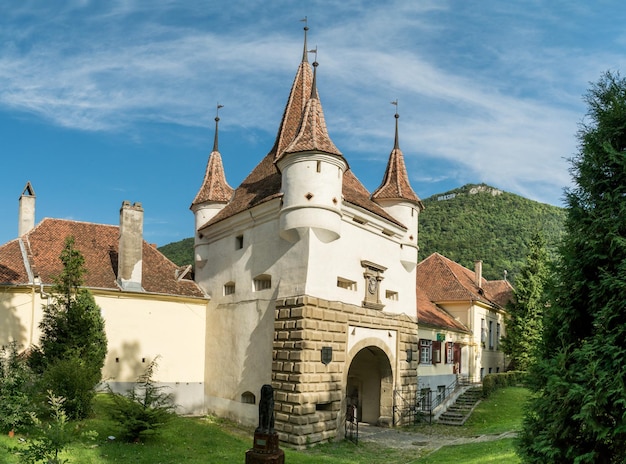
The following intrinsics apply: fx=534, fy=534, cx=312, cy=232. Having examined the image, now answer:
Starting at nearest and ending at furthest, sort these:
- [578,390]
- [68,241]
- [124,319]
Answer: [578,390]
[68,241]
[124,319]

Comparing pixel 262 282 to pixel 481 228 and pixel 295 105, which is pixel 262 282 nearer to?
pixel 295 105

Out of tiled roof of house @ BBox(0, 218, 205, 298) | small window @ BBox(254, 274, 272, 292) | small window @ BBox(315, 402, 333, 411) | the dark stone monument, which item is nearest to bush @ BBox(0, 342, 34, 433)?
tiled roof of house @ BBox(0, 218, 205, 298)

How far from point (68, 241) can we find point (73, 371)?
4598 mm

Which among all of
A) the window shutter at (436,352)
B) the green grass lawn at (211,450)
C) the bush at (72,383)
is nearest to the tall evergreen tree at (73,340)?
the bush at (72,383)

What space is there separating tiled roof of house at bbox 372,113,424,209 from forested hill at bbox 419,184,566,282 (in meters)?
32.7

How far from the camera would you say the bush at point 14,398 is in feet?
49.1

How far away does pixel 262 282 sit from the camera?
22.2 metres

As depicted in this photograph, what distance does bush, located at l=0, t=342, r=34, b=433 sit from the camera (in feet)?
49.1

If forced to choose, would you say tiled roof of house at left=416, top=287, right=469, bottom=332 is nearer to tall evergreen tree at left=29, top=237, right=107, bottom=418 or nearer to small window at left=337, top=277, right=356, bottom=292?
small window at left=337, top=277, right=356, bottom=292

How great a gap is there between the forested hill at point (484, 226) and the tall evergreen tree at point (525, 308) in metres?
17.3

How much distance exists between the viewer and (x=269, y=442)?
406 inches

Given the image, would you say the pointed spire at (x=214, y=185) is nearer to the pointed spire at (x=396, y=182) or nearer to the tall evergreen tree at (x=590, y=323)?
the pointed spire at (x=396, y=182)

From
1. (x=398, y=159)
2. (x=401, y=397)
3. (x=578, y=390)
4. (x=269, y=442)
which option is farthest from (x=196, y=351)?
(x=578, y=390)

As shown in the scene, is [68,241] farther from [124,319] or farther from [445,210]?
[445,210]
